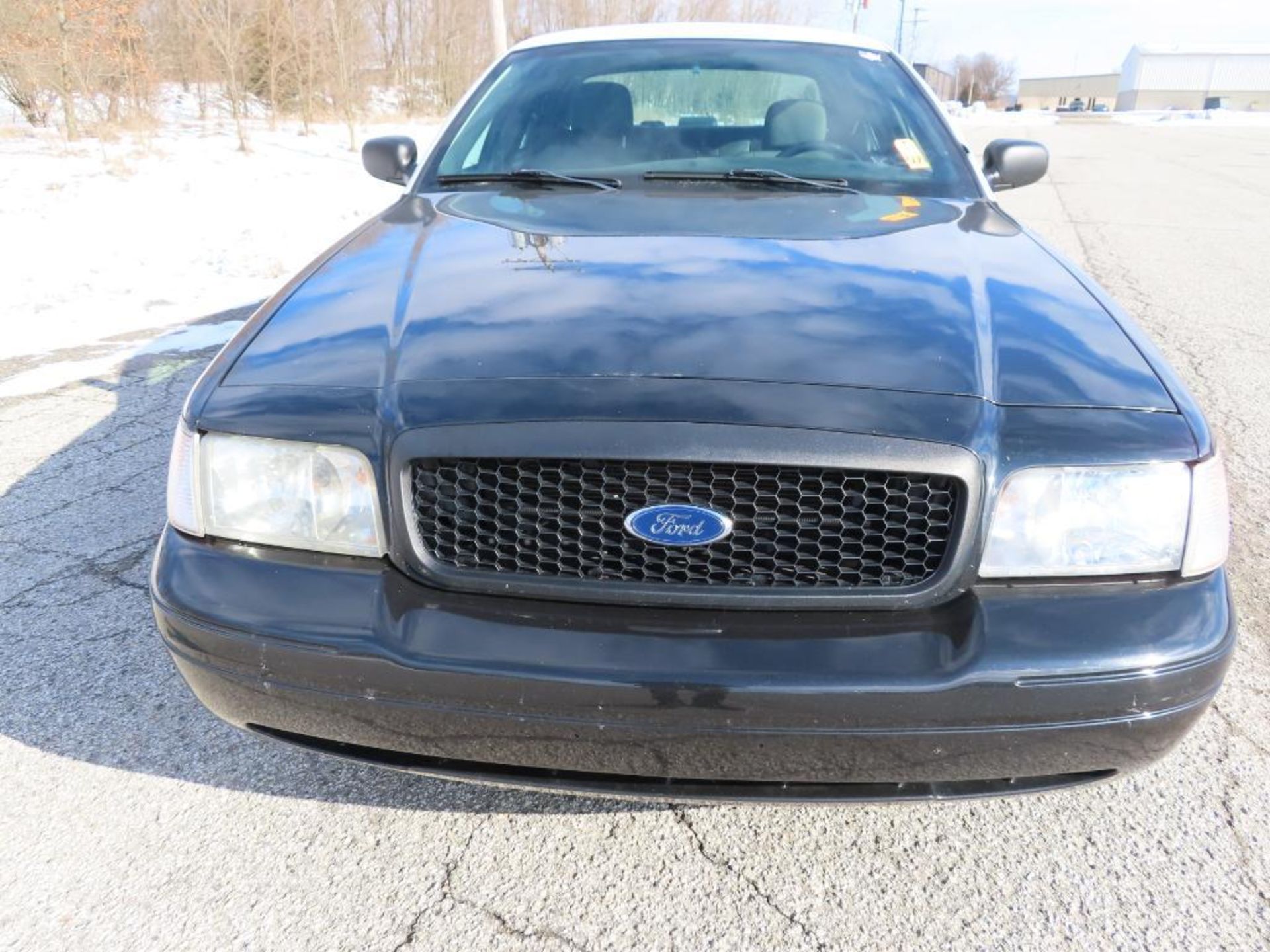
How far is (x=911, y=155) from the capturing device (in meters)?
2.81

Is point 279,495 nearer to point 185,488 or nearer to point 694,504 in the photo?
point 185,488

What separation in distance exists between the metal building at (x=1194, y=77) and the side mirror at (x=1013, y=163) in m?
95.2

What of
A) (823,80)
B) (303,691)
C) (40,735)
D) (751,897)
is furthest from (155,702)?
(823,80)

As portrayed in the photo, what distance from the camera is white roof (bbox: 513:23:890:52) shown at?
10.6ft

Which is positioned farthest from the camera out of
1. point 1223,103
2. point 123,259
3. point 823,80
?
point 1223,103

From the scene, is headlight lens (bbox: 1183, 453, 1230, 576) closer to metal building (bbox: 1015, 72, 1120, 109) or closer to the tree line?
the tree line

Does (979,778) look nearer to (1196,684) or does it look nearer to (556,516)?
(1196,684)

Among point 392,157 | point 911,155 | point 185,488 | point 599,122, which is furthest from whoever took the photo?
point 392,157

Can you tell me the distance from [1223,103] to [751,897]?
90.2m

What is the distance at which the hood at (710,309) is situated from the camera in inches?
62.0

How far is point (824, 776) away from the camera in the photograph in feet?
4.85

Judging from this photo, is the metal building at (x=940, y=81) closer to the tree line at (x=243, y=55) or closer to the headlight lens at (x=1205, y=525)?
the tree line at (x=243, y=55)

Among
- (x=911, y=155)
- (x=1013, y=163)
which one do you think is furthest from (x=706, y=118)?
(x=1013, y=163)

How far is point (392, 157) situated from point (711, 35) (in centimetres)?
117
